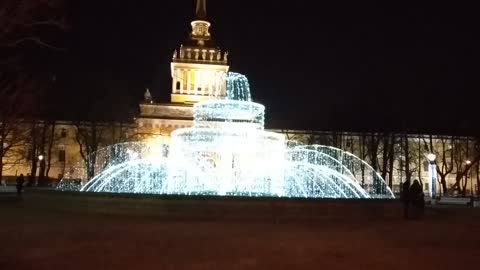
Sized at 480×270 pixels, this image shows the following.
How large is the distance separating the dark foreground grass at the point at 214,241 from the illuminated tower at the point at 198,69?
61.4m

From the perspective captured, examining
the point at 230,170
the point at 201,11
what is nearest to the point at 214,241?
the point at 230,170

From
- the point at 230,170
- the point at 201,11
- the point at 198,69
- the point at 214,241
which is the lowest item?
the point at 214,241

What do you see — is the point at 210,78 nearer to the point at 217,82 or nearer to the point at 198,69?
the point at 217,82

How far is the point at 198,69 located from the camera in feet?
274

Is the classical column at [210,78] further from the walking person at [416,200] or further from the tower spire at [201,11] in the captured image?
the walking person at [416,200]

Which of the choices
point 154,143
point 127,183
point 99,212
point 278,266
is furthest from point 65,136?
point 278,266

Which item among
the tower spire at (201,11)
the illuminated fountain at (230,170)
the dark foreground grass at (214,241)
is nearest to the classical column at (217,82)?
the tower spire at (201,11)

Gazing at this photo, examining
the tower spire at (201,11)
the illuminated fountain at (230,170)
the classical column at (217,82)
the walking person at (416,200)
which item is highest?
the tower spire at (201,11)

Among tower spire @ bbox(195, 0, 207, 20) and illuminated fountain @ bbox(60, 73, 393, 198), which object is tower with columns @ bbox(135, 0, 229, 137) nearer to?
tower spire @ bbox(195, 0, 207, 20)

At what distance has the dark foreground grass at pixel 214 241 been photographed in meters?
11.4

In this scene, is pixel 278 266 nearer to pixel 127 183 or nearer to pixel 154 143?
pixel 127 183

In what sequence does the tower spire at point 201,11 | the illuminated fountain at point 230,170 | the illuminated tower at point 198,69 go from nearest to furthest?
the illuminated fountain at point 230,170 < the illuminated tower at point 198,69 < the tower spire at point 201,11

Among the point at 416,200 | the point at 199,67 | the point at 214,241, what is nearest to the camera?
the point at 214,241

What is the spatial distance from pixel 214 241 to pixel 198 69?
70.4 metres
